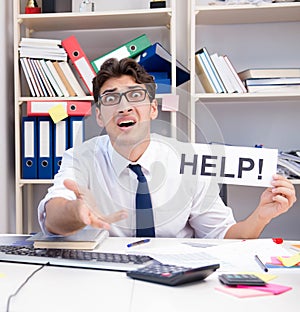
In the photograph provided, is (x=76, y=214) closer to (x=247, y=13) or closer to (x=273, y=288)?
(x=273, y=288)

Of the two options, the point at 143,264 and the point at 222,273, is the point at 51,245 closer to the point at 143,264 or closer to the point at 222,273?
the point at 143,264

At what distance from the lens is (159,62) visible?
7.65 ft

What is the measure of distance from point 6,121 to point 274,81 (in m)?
1.45

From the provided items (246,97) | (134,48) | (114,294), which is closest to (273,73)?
(246,97)

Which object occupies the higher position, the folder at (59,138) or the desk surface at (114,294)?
the folder at (59,138)

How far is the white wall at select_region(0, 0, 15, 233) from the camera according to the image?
2.35 meters

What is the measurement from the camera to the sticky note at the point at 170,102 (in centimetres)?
104

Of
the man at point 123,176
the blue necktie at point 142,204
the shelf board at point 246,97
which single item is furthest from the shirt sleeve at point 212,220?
the shelf board at point 246,97

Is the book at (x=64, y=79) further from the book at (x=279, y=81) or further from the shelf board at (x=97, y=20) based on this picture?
the book at (x=279, y=81)

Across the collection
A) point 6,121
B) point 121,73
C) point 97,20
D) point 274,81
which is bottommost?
point 6,121

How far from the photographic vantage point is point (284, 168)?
2.25 metres

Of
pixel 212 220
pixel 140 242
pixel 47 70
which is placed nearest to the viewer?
pixel 140 242

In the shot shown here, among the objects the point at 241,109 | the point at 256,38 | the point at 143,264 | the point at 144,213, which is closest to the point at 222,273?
the point at 143,264

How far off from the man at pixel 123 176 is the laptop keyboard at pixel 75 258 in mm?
71
